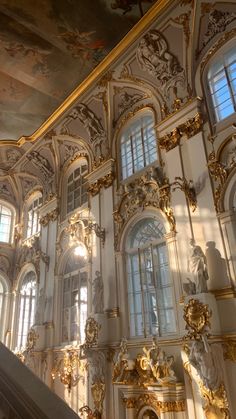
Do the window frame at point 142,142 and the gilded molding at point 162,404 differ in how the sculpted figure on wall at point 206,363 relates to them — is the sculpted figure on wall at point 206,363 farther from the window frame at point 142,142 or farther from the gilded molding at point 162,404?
the window frame at point 142,142

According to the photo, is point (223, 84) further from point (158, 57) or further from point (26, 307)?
point (26, 307)

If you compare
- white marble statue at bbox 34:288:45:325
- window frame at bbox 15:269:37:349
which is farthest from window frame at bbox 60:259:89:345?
window frame at bbox 15:269:37:349

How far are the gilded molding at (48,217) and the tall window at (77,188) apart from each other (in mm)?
610

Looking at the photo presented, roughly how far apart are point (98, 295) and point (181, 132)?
16.9 ft

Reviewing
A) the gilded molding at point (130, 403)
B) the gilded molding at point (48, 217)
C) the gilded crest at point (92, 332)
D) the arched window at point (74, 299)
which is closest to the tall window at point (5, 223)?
the gilded molding at point (48, 217)

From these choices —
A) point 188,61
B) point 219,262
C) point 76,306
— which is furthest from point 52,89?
point 219,262

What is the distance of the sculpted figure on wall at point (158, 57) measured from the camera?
9.95 m

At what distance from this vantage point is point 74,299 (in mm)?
11531

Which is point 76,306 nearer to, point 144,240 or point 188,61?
point 144,240

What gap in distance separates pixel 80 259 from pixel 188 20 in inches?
317

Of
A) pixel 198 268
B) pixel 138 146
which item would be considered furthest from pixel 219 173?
pixel 138 146

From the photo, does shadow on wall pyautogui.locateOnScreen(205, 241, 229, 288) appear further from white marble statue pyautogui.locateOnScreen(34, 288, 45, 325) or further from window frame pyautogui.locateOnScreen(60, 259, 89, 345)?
white marble statue pyautogui.locateOnScreen(34, 288, 45, 325)

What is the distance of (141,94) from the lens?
11.3 m

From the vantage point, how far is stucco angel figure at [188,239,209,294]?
7180 mm
